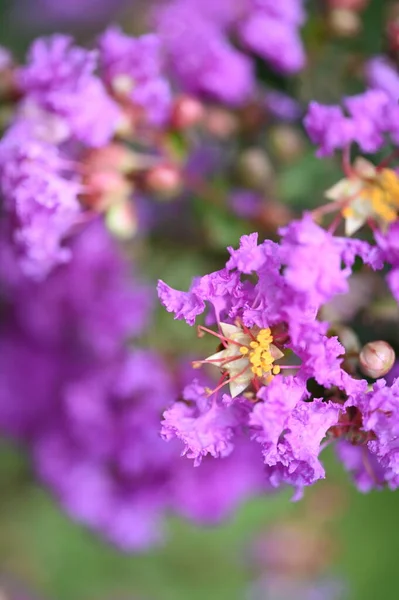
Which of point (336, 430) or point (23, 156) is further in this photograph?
point (23, 156)

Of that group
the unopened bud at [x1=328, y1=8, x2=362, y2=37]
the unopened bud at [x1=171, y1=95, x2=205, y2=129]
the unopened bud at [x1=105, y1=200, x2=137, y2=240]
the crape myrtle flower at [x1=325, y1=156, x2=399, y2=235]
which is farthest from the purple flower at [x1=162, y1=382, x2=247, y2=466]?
the unopened bud at [x1=328, y1=8, x2=362, y2=37]

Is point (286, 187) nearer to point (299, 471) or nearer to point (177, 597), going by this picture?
point (299, 471)

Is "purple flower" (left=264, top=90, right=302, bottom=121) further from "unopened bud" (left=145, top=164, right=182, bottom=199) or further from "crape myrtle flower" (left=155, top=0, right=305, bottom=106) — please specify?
"unopened bud" (left=145, top=164, right=182, bottom=199)

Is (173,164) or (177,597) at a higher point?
(173,164)

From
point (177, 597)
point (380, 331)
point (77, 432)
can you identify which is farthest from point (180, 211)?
point (177, 597)

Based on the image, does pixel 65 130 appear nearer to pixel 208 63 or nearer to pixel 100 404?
pixel 208 63

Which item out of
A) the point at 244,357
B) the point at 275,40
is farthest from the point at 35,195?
the point at 275,40

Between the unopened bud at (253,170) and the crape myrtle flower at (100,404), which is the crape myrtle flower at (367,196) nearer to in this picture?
the unopened bud at (253,170)
